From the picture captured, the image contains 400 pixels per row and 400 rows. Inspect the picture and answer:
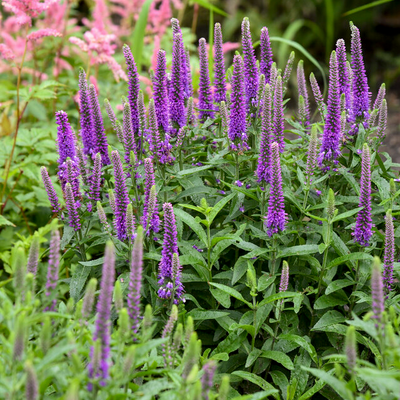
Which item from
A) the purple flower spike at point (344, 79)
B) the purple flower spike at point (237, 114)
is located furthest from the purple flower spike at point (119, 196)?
the purple flower spike at point (344, 79)

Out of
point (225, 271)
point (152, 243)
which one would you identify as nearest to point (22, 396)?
Result: point (152, 243)

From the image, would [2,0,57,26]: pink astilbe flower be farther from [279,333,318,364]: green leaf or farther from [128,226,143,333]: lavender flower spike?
[279,333,318,364]: green leaf

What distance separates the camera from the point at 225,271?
10.2ft

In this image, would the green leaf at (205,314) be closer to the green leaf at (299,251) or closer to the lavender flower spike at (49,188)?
the green leaf at (299,251)

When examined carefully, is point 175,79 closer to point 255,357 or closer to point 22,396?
point 255,357

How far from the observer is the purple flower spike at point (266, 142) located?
287cm

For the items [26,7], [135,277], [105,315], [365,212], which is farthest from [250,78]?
[26,7]

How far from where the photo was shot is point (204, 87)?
11.3 ft

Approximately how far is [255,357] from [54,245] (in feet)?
4.47

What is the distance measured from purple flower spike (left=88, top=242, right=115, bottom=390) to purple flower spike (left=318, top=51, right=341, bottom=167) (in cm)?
171

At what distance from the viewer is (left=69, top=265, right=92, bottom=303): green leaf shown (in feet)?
9.83

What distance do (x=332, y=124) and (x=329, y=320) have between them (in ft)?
3.64

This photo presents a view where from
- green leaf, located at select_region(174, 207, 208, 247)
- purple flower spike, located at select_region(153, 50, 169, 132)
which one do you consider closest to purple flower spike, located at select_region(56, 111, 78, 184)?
purple flower spike, located at select_region(153, 50, 169, 132)

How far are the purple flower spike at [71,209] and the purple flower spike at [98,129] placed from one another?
0.48 m
